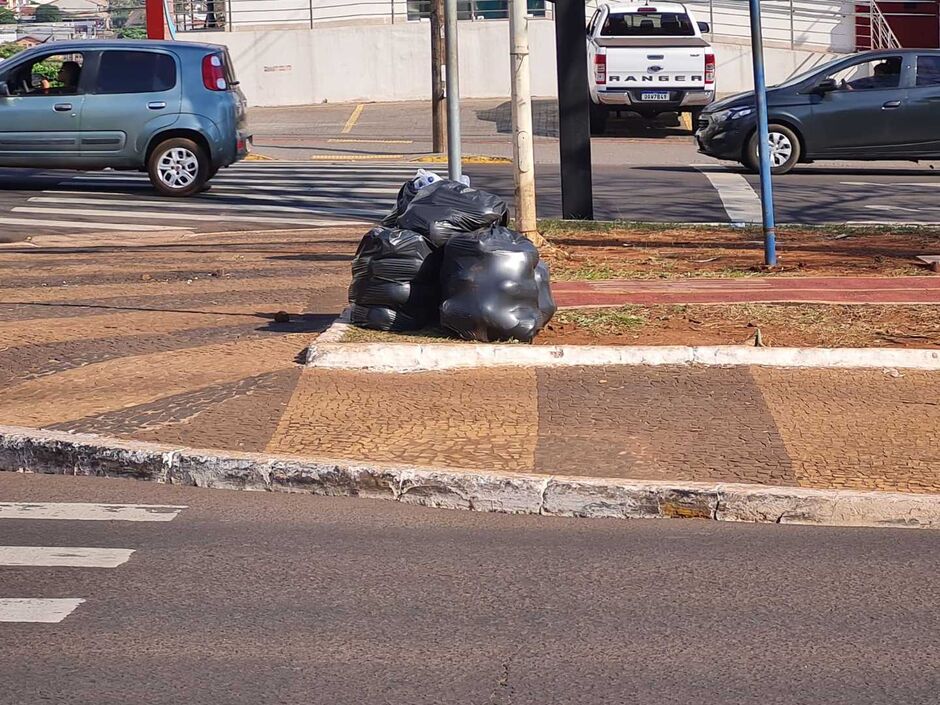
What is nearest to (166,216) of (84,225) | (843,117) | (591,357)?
(84,225)

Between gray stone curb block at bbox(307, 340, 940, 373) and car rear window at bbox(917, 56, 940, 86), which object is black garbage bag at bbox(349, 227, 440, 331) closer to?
gray stone curb block at bbox(307, 340, 940, 373)

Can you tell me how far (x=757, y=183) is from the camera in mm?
19594

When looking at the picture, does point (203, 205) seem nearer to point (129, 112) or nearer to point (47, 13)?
point (129, 112)

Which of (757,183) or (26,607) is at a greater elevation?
(757,183)

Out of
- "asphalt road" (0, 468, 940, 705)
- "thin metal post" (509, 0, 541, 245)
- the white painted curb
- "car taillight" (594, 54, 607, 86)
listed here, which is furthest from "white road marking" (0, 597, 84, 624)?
"car taillight" (594, 54, 607, 86)

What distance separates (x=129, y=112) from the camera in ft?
60.8

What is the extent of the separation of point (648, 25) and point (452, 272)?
19.9 metres

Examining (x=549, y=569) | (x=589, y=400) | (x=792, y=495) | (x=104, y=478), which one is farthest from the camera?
(x=589, y=400)

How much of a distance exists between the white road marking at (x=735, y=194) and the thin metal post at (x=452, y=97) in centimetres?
433

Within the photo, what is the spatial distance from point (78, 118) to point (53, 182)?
86.1 inches

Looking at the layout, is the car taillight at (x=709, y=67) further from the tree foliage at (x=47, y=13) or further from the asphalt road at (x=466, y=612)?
the tree foliage at (x=47, y=13)

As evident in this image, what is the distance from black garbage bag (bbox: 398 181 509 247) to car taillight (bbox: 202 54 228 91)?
32.9 feet

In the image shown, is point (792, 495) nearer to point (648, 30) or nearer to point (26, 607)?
A: point (26, 607)

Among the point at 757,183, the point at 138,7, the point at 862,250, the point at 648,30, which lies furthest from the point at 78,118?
the point at 138,7
